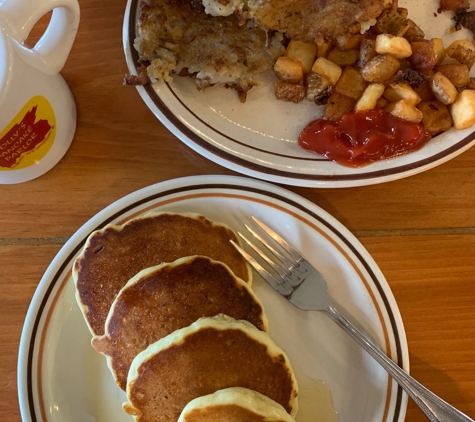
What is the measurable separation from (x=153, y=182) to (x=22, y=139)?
1.39 feet

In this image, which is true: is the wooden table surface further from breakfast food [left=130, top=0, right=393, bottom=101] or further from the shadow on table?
breakfast food [left=130, top=0, right=393, bottom=101]

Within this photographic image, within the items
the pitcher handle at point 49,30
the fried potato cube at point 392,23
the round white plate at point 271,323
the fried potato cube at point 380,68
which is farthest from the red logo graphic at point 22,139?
the fried potato cube at point 392,23

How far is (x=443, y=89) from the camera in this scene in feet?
4.38

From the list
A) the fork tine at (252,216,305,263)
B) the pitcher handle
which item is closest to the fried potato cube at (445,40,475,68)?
the fork tine at (252,216,305,263)

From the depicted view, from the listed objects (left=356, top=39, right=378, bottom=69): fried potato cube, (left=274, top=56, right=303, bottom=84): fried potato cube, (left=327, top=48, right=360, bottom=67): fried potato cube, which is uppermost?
(left=356, top=39, right=378, bottom=69): fried potato cube

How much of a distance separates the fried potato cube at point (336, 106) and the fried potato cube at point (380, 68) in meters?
0.10

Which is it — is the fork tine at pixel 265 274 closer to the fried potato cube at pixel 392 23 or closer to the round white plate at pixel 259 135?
the round white plate at pixel 259 135

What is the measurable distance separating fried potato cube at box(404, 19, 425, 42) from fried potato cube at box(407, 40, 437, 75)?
0.11 feet

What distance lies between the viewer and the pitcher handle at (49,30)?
97 centimetres

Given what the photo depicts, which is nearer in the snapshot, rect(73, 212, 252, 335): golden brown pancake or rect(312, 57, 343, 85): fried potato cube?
rect(73, 212, 252, 335): golden brown pancake

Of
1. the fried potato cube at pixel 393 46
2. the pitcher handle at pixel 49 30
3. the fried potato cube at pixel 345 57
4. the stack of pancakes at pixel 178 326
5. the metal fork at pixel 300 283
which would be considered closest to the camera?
the pitcher handle at pixel 49 30

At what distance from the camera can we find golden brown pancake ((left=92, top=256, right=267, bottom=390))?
1.13 meters

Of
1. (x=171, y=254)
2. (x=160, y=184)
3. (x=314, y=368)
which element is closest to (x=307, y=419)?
(x=314, y=368)

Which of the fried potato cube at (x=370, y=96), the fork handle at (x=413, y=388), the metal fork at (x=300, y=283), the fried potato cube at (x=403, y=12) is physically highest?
the fried potato cube at (x=403, y=12)
